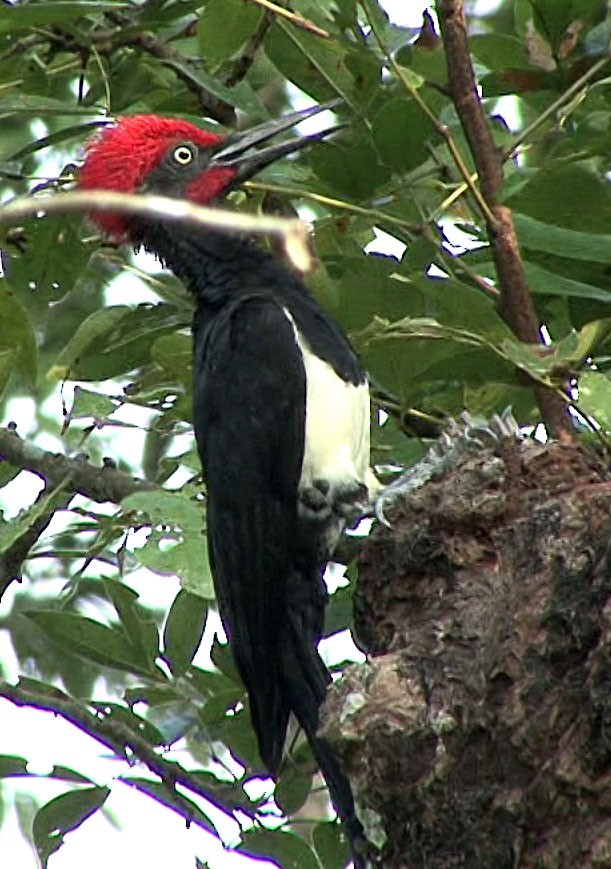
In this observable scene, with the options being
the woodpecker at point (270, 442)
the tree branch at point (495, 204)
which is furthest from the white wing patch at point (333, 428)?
the tree branch at point (495, 204)

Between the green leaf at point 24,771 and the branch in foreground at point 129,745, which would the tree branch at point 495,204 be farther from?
the green leaf at point 24,771

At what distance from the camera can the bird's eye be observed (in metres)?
4.45

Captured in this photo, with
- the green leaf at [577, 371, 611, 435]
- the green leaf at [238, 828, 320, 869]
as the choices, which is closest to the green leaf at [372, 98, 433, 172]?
the green leaf at [577, 371, 611, 435]

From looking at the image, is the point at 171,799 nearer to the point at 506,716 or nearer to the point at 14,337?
the point at 14,337

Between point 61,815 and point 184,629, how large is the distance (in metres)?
0.42

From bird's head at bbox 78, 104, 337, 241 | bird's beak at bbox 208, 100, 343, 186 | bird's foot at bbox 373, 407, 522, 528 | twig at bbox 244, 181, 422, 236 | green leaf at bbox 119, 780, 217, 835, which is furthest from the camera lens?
bird's head at bbox 78, 104, 337, 241

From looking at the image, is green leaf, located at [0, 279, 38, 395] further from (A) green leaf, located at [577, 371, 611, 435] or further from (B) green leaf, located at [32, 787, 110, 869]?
(A) green leaf, located at [577, 371, 611, 435]

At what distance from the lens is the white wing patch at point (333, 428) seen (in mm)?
3768

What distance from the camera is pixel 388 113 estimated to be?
3.25 metres

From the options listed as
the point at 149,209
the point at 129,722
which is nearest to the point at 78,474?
the point at 129,722

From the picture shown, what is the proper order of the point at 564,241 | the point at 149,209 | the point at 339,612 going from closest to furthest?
the point at 149,209, the point at 564,241, the point at 339,612

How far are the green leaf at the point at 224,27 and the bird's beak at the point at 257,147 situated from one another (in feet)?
0.70

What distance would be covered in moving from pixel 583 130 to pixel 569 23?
239 millimetres

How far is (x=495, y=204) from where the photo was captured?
3244mm
